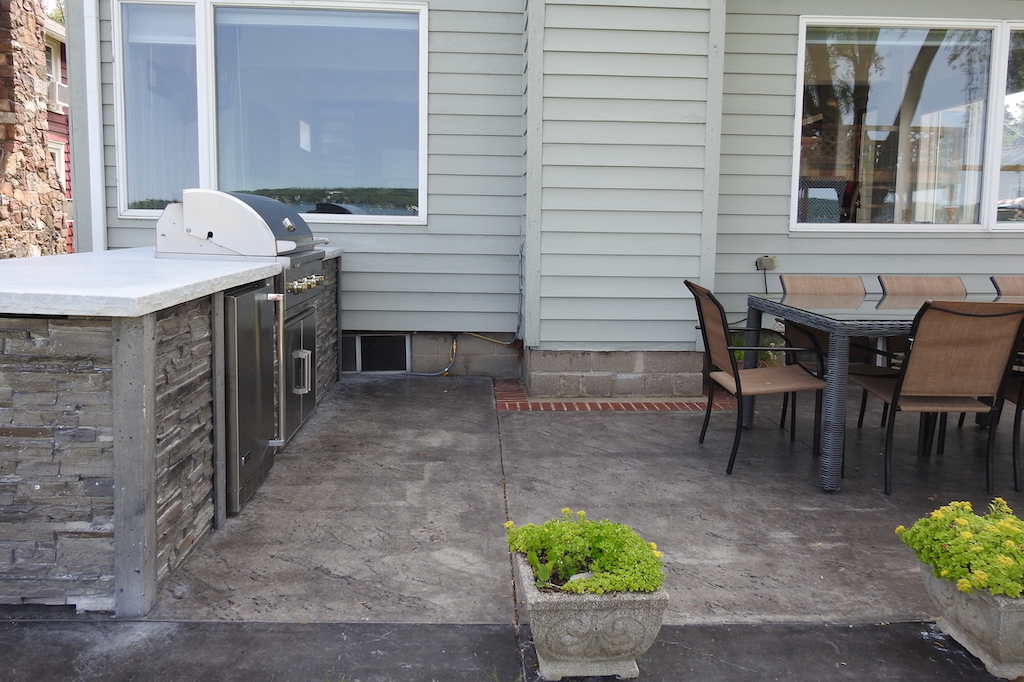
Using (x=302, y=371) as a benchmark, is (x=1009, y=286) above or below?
above

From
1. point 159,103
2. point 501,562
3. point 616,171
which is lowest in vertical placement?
point 501,562

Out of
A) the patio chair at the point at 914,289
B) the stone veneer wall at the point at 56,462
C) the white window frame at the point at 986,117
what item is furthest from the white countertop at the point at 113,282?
the white window frame at the point at 986,117

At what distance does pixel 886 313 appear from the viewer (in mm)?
4012

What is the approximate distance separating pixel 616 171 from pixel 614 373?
4.20ft

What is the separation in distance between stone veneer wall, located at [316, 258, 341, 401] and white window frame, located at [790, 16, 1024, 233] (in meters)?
3.17

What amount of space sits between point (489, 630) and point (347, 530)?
3.13 ft

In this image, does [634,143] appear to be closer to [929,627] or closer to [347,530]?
[347,530]

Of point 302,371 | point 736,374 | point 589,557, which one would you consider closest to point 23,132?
point 302,371

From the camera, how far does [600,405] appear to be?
5.35m

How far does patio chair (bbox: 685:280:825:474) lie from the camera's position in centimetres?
390

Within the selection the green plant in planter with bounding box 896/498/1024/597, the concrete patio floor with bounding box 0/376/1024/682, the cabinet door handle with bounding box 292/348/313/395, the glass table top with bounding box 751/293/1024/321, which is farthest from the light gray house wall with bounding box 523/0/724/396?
the green plant in planter with bounding box 896/498/1024/597

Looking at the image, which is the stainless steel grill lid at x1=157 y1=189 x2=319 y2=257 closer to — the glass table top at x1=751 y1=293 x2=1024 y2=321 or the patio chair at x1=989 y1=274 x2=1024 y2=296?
the glass table top at x1=751 y1=293 x2=1024 y2=321

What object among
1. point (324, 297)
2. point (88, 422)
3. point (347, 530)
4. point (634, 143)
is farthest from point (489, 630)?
point (634, 143)

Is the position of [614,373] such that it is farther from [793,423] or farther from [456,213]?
[456,213]
